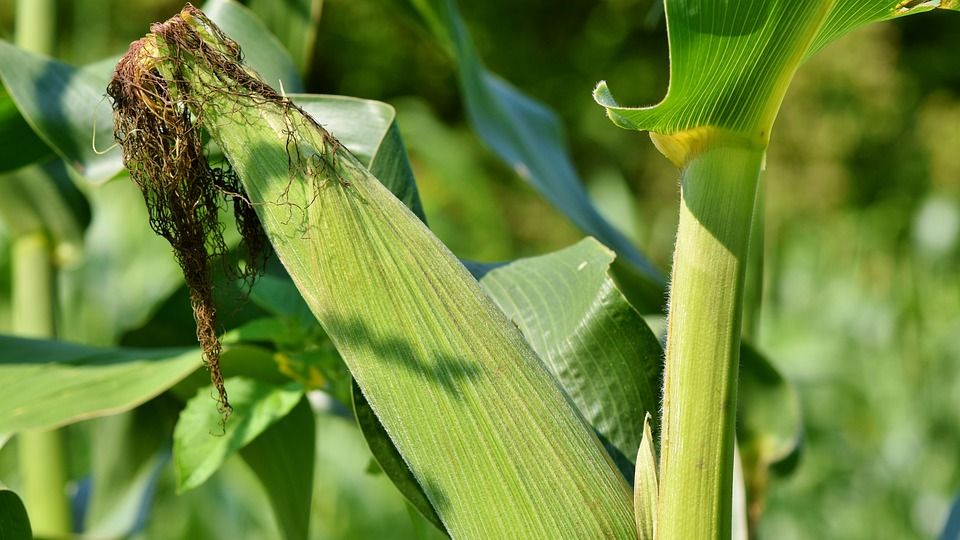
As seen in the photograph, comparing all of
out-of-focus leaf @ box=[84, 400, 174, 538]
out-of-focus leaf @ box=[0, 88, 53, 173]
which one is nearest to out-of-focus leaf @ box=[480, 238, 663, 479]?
out-of-focus leaf @ box=[0, 88, 53, 173]

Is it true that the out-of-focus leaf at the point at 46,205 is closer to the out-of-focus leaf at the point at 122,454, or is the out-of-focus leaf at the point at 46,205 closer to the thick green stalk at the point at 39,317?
the thick green stalk at the point at 39,317

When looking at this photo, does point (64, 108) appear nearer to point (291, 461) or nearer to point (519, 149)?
point (291, 461)

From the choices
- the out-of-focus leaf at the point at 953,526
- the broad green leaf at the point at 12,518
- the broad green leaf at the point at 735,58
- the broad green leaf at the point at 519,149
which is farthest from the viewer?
the broad green leaf at the point at 519,149

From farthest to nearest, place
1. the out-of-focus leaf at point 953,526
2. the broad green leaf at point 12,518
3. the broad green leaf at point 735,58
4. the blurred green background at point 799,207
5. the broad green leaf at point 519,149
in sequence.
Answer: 1. the blurred green background at point 799,207
2. the broad green leaf at point 519,149
3. the out-of-focus leaf at point 953,526
4. the broad green leaf at point 12,518
5. the broad green leaf at point 735,58

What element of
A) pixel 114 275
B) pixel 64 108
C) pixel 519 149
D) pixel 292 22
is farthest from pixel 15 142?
pixel 114 275

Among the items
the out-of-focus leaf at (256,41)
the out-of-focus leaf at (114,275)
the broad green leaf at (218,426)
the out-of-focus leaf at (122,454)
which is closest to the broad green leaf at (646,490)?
the broad green leaf at (218,426)

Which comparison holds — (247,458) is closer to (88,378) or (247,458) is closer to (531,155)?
(88,378)

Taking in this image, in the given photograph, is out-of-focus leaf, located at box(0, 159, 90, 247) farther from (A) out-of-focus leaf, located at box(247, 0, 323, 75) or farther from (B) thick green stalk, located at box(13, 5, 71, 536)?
(A) out-of-focus leaf, located at box(247, 0, 323, 75)
